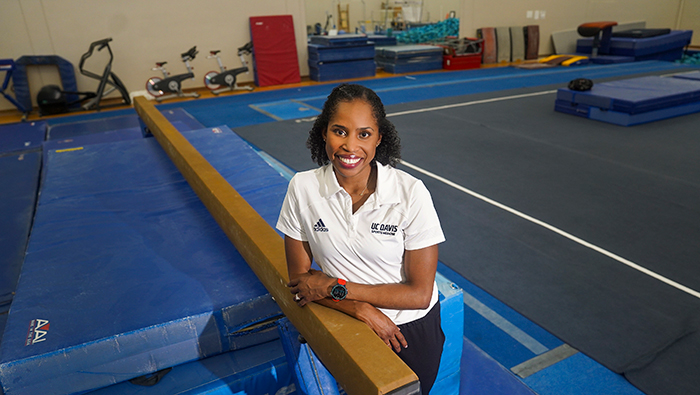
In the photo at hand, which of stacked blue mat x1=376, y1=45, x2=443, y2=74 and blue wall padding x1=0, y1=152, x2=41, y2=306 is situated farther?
stacked blue mat x1=376, y1=45, x2=443, y2=74

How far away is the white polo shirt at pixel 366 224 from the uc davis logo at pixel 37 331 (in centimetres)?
101

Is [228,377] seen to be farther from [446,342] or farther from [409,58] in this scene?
[409,58]

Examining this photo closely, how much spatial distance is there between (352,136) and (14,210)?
3.27 m

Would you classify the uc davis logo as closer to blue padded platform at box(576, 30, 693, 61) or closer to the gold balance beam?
the gold balance beam

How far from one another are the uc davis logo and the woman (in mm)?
990

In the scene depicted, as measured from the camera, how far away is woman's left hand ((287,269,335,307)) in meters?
1.33

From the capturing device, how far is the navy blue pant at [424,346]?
1.44 m

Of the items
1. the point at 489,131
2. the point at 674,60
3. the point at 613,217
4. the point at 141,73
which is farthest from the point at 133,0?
the point at 674,60

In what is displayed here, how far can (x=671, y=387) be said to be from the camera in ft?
6.75

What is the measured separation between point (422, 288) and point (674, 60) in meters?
15.2

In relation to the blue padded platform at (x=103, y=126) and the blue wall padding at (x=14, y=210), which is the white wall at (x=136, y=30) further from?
the blue wall padding at (x=14, y=210)

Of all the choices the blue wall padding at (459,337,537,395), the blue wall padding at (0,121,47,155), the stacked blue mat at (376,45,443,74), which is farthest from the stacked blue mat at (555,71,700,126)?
the blue wall padding at (0,121,47,155)

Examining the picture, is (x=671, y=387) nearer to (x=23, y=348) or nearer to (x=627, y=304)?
(x=627, y=304)

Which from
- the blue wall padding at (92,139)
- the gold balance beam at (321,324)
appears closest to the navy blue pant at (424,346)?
the gold balance beam at (321,324)
